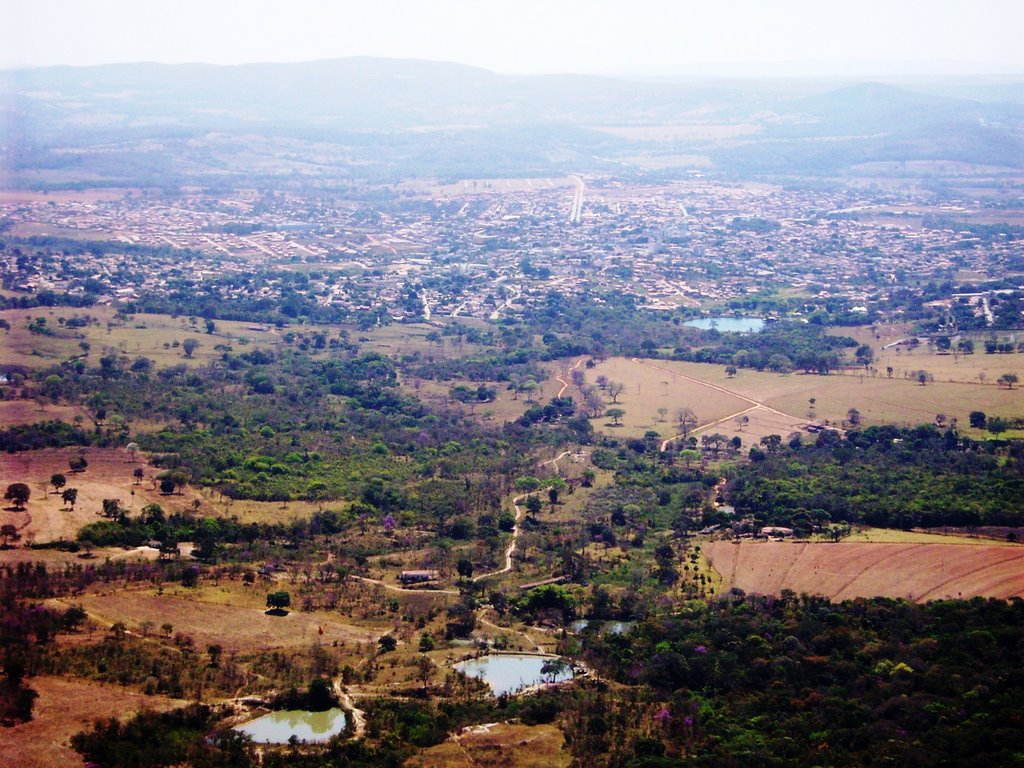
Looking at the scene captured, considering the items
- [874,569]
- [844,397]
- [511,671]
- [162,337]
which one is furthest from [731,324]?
[511,671]

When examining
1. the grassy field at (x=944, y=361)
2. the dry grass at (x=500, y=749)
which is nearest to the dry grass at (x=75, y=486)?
the dry grass at (x=500, y=749)

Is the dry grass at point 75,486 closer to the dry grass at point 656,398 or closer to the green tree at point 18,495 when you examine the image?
→ the green tree at point 18,495

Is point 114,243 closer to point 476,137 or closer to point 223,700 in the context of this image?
point 223,700

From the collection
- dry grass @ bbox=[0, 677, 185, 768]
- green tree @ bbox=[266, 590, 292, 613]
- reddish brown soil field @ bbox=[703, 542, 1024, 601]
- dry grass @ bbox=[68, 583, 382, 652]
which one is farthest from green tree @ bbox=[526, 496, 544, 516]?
dry grass @ bbox=[0, 677, 185, 768]

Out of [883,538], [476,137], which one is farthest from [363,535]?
[476,137]

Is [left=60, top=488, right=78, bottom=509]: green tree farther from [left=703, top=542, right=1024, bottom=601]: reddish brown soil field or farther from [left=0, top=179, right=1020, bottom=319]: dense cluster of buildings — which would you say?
[left=0, top=179, right=1020, bottom=319]: dense cluster of buildings

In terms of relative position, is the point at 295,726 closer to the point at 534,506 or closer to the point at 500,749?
the point at 500,749
